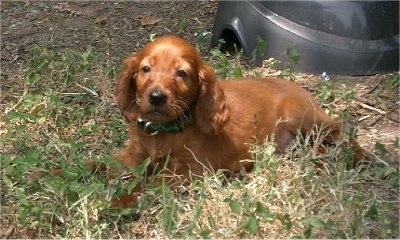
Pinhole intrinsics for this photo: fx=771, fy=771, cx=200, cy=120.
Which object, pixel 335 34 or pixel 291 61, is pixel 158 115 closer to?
pixel 291 61

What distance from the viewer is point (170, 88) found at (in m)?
3.55

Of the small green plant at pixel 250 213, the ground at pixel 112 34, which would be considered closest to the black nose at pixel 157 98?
the small green plant at pixel 250 213

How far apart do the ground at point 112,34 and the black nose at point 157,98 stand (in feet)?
4.52

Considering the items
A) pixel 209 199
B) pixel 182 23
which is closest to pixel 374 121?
pixel 209 199

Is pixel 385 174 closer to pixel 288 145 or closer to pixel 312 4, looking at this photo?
pixel 288 145

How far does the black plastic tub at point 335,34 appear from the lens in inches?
199

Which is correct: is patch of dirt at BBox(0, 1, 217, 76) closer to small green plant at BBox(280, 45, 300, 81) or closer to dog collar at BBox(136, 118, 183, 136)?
small green plant at BBox(280, 45, 300, 81)

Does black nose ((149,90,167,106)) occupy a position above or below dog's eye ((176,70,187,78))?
below

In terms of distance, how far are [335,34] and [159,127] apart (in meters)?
1.86

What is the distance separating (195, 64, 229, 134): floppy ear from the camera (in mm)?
3723

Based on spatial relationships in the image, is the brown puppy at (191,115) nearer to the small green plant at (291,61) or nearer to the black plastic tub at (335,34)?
the small green plant at (291,61)

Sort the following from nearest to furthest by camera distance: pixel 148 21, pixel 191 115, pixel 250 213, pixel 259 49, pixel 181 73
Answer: pixel 250 213, pixel 181 73, pixel 191 115, pixel 259 49, pixel 148 21

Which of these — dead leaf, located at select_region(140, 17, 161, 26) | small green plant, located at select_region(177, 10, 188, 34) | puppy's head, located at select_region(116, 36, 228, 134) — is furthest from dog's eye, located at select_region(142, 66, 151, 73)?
dead leaf, located at select_region(140, 17, 161, 26)

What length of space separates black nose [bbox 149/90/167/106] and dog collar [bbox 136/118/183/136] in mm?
196
